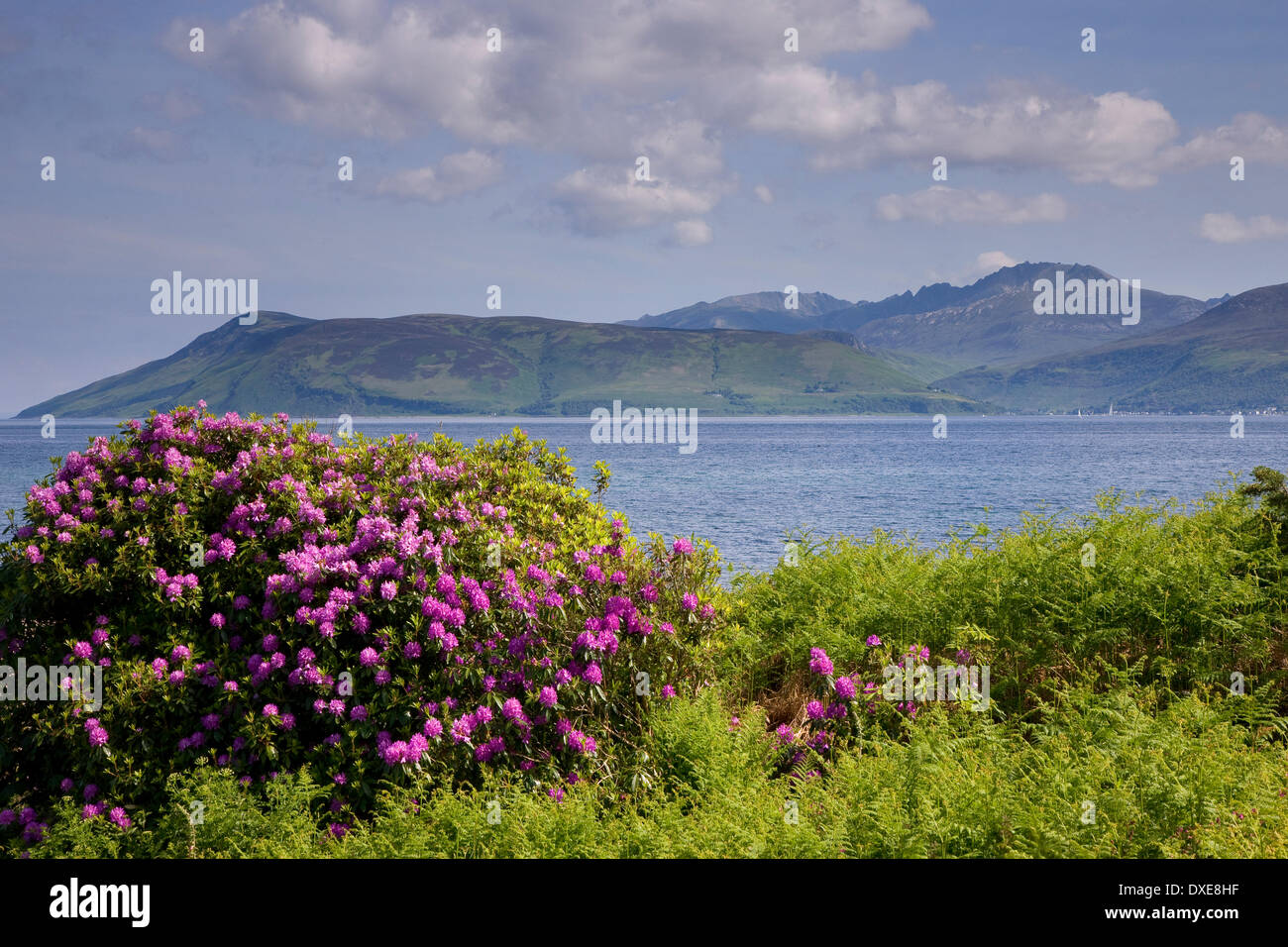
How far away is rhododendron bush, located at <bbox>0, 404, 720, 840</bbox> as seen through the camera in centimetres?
667

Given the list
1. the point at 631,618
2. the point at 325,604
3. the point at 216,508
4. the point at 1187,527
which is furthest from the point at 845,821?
the point at 1187,527

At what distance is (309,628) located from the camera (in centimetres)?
682

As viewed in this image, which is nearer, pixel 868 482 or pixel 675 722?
pixel 675 722

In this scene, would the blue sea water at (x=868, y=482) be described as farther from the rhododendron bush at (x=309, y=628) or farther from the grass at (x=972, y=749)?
the rhododendron bush at (x=309, y=628)

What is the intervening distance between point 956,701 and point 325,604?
5575 millimetres

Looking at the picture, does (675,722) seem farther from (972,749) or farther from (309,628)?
(309,628)

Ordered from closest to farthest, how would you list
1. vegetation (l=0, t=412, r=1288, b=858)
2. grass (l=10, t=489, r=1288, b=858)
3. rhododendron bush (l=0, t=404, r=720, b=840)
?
grass (l=10, t=489, r=1288, b=858) → vegetation (l=0, t=412, r=1288, b=858) → rhododendron bush (l=0, t=404, r=720, b=840)

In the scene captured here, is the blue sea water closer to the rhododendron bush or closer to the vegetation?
the vegetation

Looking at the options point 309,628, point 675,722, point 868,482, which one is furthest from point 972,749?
point 868,482

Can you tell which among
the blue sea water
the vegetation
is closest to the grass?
the vegetation

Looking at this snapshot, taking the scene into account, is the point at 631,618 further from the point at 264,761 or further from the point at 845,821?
the point at 264,761

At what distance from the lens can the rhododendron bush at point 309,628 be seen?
21.9 ft

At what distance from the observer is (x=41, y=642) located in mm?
7219
